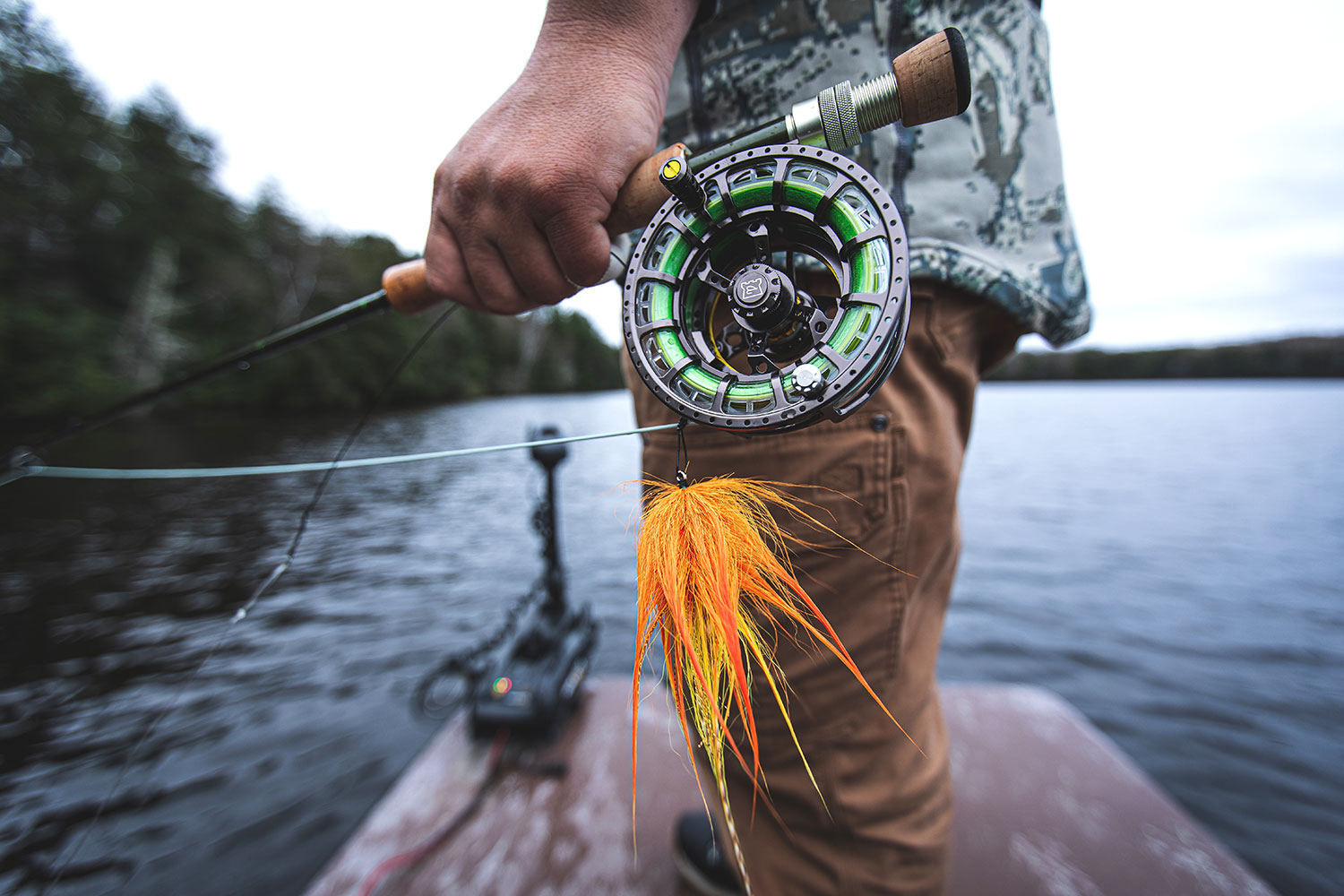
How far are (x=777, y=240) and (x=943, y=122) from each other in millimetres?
512

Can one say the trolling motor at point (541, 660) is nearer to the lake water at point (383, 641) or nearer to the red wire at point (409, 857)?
the red wire at point (409, 857)

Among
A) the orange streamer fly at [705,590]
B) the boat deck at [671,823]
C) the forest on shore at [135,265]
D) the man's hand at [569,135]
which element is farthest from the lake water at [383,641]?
the forest on shore at [135,265]

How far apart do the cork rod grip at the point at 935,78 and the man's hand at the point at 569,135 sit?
43 cm

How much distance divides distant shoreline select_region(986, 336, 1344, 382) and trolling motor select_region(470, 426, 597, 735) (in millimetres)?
64657

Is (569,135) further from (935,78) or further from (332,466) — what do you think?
(332,466)

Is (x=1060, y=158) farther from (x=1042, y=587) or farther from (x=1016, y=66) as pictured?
(x=1042, y=587)

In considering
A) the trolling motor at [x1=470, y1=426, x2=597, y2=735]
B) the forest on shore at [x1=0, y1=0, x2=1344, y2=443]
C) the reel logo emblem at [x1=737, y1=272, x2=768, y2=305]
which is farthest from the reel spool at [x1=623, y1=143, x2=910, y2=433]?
the forest on shore at [x1=0, y1=0, x2=1344, y2=443]

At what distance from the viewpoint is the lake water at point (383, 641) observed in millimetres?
3906

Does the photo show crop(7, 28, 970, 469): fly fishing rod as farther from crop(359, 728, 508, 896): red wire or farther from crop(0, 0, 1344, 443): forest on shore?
crop(0, 0, 1344, 443): forest on shore

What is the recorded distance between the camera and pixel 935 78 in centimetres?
84

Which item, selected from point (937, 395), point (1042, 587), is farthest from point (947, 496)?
point (1042, 587)

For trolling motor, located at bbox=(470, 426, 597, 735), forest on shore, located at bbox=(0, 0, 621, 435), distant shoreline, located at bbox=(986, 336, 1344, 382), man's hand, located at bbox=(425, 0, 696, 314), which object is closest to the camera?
man's hand, located at bbox=(425, 0, 696, 314)

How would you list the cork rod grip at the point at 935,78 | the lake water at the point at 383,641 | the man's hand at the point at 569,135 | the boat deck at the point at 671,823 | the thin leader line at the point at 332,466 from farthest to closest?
the lake water at the point at 383,641
the boat deck at the point at 671,823
the thin leader line at the point at 332,466
the man's hand at the point at 569,135
the cork rod grip at the point at 935,78

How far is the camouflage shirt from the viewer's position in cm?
115
